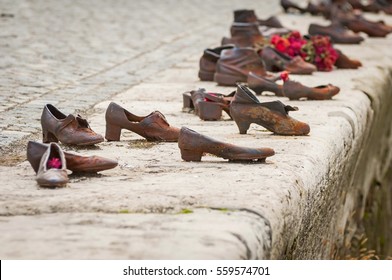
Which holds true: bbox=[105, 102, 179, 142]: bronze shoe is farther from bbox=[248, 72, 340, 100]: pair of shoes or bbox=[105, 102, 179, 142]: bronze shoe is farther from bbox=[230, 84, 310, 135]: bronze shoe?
bbox=[248, 72, 340, 100]: pair of shoes

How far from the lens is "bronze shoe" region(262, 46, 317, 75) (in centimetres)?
813

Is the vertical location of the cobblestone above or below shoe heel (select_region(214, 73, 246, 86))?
below

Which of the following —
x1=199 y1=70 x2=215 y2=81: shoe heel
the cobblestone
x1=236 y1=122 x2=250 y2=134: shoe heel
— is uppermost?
x1=236 y1=122 x2=250 y2=134: shoe heel

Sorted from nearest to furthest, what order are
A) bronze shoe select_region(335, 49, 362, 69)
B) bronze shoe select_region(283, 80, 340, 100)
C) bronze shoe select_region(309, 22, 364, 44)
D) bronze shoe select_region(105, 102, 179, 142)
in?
bronze shoe select_region(105, 102, 179, 142)
bronze shoe select_region(283, 80, 340, 100)
bronze shoe select_region(335, 49, 362, 69)
bronze shoe select_region(309, 22, 364, 44)

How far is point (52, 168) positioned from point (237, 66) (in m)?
3.52

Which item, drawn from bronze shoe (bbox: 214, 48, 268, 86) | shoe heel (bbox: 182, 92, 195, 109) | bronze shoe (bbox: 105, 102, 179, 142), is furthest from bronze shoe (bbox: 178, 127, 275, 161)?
bronze shoe (bbox: 214, 48, 268, 86)

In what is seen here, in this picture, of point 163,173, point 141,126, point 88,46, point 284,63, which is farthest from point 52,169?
point 88,46

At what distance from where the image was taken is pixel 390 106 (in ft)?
30.5

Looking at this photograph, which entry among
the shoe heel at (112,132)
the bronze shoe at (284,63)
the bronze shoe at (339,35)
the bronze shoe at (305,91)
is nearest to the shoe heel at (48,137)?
the shoe heel at (112,132)

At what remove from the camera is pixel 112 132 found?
524 cm

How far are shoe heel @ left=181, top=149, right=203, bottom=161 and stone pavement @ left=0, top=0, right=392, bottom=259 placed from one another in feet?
0.15

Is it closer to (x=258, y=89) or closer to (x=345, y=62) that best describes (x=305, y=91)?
(x=258, y=89)

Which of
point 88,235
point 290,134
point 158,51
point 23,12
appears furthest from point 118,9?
point 88,235
